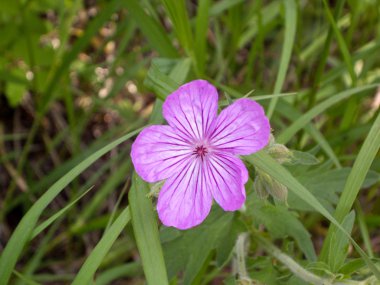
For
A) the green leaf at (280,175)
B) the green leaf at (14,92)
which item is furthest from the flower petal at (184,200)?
the green leaf at (14,92)

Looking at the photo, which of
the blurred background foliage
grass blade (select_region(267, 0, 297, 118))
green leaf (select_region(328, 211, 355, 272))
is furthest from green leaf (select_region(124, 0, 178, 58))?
green leaf (select_region(328, 211, 355, 272))

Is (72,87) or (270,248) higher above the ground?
(72,87)

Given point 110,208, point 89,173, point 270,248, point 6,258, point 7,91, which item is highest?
point 7,91

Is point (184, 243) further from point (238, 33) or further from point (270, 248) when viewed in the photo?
point (238, 33)

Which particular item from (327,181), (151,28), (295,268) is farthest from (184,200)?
(151,28)

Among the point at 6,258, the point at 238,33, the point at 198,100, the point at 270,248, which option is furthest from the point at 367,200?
the point at 6,258

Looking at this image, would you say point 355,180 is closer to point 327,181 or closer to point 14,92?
point 327,181

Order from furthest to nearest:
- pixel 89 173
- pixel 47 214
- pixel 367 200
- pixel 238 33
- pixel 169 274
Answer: pixel 89 173
pixel 47 214
pixel 367 200
pixel 238 33
pixel 169 274
